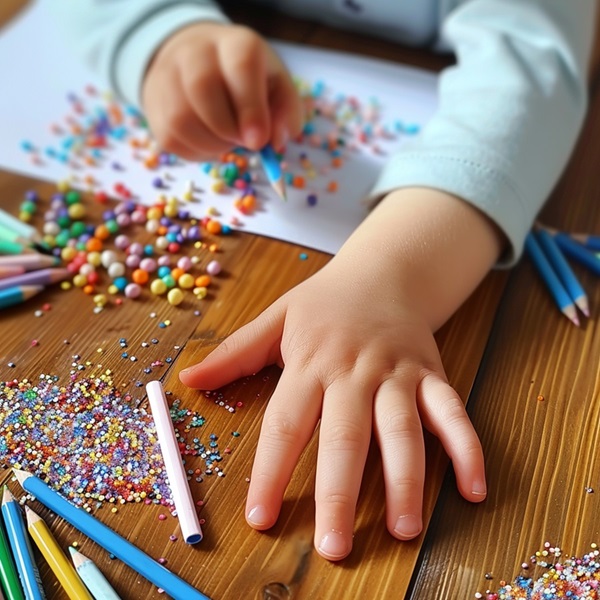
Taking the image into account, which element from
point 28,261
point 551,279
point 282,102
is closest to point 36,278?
point 28,261

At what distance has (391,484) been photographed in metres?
0.40

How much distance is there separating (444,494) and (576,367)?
0.14 meters

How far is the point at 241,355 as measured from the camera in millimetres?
460

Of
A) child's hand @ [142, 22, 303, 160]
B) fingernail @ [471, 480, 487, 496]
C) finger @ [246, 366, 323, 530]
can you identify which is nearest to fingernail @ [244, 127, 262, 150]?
child's hand @ [142, 22, 303, 160]

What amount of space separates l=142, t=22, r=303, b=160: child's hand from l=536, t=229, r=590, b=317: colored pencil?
0.24m

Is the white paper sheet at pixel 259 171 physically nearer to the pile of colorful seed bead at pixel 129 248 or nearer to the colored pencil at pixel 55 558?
the pile of colorful seed bead at pixel 129 248

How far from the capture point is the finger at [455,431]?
41cm

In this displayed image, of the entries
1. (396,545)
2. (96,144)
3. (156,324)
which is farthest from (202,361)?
(96,144)

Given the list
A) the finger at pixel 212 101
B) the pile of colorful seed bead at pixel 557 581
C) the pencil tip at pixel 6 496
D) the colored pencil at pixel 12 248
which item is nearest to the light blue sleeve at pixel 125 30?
the finger at pixel 212 101

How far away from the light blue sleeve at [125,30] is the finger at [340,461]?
0.42 m

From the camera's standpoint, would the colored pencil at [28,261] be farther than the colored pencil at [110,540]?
Yes

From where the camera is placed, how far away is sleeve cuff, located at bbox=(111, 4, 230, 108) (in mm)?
696

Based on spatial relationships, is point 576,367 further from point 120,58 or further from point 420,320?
point 120,58

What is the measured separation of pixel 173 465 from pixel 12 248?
25 centimetres
